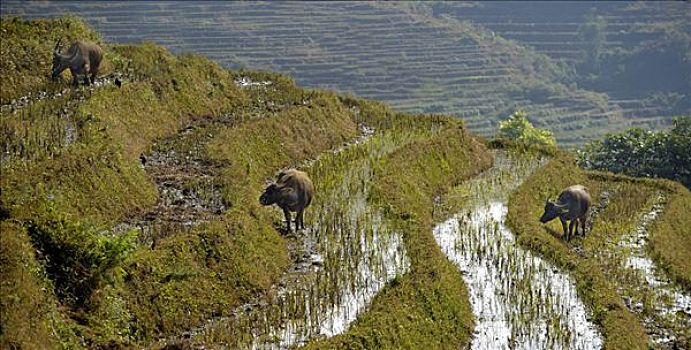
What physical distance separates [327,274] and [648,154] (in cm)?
2005

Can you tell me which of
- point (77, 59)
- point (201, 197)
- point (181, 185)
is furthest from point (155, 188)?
point (77, 59)

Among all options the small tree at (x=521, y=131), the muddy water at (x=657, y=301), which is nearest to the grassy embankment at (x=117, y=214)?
the muddy water at (x=657, y=301)

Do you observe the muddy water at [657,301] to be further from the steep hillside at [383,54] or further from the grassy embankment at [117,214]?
the steep hillside at [383,54]

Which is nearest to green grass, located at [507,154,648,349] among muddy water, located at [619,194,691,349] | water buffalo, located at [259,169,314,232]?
muddy water, located at [619,194,691,349]

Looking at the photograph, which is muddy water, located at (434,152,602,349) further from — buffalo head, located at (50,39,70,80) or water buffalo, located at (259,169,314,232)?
buffalo head, located at (50,39,70,80)

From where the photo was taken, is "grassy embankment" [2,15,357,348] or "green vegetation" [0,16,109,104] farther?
"green vegetation" [0,16,109,104]

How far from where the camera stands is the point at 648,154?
105 feet

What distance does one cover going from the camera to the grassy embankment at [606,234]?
15.6 m

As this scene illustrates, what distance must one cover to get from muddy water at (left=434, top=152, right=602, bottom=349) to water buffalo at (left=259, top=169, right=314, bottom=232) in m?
3.09

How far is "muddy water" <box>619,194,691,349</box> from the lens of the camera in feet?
50.0

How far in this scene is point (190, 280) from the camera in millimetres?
13305

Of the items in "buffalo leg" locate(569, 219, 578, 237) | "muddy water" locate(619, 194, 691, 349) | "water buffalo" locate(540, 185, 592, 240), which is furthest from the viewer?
"buffalo leg" locate(569, 219, 578, 237)

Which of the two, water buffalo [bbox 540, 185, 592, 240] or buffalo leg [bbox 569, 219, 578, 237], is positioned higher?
water buffalo [bbox 540, 185, 592, 240]

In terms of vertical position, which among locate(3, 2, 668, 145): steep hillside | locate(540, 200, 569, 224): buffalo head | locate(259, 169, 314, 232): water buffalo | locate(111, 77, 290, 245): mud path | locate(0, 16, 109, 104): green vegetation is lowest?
locate(3, 2, 668, 145): steep hillside
